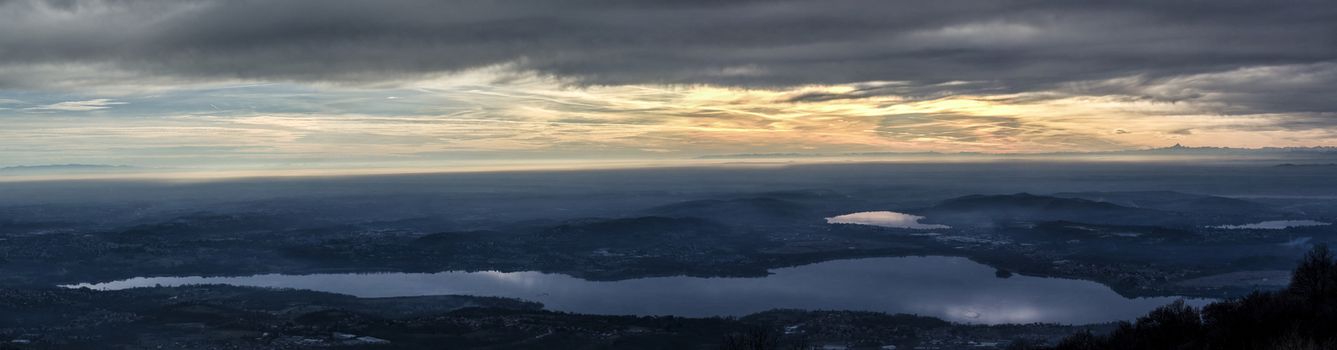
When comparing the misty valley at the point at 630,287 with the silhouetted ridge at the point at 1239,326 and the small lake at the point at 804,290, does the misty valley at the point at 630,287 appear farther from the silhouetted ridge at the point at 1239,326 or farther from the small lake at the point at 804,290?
the silhouetted ridge at the point at 1239,326

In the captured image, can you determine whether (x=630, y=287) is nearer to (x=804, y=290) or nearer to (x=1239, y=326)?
(x=804, y=290)

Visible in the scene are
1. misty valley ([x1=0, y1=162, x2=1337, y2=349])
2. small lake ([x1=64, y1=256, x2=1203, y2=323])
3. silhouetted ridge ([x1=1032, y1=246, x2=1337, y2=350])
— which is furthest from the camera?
small lake ([x1=64, y1=256, x2=1203, y2=323])

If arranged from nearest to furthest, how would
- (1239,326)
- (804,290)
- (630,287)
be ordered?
(1239,326), (804,290), (630,287)

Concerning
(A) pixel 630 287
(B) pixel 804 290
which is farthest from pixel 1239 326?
(A) pixel 630 287

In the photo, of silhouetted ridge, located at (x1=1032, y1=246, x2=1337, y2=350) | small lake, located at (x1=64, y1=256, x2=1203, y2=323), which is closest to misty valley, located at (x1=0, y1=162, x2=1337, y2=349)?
small lake, located at (x1=64, y1=256, x2=1203, y2=323)

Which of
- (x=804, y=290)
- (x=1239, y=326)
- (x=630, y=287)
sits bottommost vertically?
(x=630, y=287)

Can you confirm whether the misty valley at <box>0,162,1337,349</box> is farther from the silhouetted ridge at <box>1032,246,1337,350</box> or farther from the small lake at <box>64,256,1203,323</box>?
the silhouetted ridge at <box>1032,246,1337,350</box>

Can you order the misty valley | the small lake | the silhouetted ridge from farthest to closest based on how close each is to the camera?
the small lake, the misty valley, the silhouetted ridge

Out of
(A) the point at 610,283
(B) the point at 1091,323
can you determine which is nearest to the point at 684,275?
(A) the point at 610,283

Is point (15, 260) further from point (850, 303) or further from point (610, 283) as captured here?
point (850, 303)
